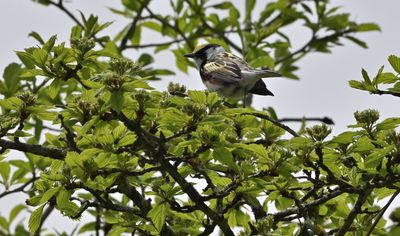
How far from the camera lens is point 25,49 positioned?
16.4ft

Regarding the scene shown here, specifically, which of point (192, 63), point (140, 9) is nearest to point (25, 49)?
point (192, 63)

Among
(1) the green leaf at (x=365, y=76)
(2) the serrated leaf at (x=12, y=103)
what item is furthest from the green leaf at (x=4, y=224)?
(1) the green leaf at (x=365, y=76)

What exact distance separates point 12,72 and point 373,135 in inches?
132

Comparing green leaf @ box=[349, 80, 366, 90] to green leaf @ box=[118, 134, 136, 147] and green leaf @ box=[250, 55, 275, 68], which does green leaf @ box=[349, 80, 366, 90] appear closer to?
green leaf @ box=[118, 134, 136, 147]

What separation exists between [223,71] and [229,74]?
0.22 m

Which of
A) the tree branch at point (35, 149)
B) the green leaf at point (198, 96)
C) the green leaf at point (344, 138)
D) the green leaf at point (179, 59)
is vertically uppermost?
the green leaf at point (179, 59)

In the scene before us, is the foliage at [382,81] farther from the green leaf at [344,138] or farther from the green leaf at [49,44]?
the green leaf at [49,44]

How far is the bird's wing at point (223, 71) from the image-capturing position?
8570mm

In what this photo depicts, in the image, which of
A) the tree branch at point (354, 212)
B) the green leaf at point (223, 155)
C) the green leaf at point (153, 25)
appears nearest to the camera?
the green leaf at point (223, 155)

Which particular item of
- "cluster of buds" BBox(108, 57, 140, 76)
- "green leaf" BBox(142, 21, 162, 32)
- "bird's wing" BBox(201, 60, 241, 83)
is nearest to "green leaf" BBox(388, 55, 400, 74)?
"cluster of buds" BBox(108, 57, 140, 76)

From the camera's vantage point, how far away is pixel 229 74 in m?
8.67

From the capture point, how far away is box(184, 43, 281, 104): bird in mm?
8391

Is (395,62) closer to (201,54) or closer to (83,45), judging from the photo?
(83,45)

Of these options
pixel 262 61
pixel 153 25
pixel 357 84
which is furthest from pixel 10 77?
pixel 153 25
